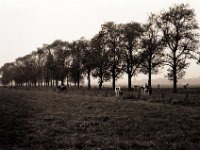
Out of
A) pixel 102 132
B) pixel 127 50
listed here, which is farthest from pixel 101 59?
pixel 102 132

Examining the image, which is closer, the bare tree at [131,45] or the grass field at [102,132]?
the grass field at [102,132]

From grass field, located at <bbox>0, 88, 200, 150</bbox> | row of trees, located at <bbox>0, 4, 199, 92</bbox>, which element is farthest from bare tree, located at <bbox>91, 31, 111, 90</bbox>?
grass field, located at <bbox>0, 88, 200, 150</bbox>

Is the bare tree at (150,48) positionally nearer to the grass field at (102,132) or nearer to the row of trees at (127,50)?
the row of trees at (127,50)

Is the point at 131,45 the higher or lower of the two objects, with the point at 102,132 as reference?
higher

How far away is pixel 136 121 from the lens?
21812 mm

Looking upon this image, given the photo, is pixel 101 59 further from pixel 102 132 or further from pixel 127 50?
pixel 102 132

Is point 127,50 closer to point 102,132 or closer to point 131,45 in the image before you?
point 131,45

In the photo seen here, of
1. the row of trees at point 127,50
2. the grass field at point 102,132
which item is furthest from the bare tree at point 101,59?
the grass field at point 102,132

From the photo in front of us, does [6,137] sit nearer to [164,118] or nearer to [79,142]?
[79,142]

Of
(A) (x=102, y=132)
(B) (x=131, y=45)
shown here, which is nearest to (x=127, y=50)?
(B) (x=131, y=45)

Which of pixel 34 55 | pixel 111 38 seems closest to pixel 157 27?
pixel 111 38

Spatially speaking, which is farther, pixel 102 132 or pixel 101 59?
pixel 101 59

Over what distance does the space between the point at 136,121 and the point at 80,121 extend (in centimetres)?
394

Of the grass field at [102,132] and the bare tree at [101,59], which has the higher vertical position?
the bare tree at [101,59]
